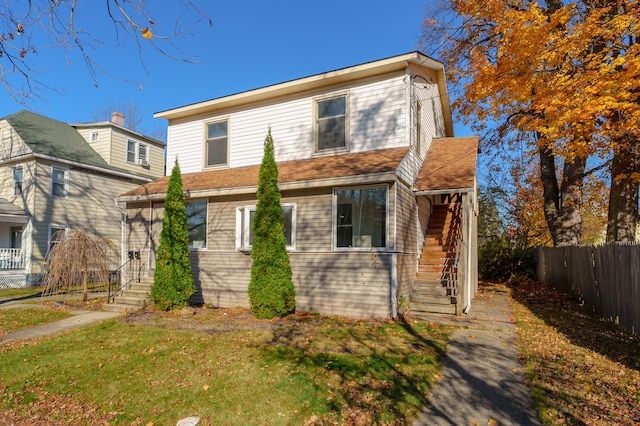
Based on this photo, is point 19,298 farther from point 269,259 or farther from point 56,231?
point 269,259

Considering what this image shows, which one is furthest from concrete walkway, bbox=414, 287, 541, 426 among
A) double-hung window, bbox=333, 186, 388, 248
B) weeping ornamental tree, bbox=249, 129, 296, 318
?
weeping ornamental tree, bbox=249, 129, 296, 318

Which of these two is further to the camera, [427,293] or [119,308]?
[119,308]

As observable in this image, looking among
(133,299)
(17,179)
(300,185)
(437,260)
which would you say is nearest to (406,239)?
(437,260)

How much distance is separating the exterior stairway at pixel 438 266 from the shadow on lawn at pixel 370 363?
5.02 feet

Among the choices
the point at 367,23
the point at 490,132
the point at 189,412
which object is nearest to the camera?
the point at 189,412

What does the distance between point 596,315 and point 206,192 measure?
10.3m

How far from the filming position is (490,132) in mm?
16516

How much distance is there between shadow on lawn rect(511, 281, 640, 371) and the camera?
19.5ft

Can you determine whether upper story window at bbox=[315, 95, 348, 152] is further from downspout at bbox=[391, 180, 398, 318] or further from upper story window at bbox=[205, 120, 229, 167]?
upper story window at bbox=[205, 120, 229, 167]

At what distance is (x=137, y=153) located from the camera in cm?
2169

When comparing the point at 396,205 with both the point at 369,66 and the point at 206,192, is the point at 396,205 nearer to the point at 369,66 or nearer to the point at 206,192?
the point at 369,66

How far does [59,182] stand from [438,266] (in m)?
17.3

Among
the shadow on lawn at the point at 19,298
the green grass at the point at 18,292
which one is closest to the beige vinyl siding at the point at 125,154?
the green grass at the point at 18,292

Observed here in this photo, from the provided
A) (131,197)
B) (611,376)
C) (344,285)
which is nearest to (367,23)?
(344,285)
